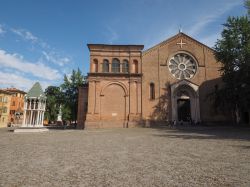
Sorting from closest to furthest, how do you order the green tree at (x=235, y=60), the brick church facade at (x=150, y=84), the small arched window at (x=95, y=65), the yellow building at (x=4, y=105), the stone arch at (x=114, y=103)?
the green tree at (x=235, y=60)
the stone arch at (x=114, y=103)
the brick church facade at (x=150, y=84)
the small arched window at (x=95, y=65)
the yellow building at (x=4, y=105)

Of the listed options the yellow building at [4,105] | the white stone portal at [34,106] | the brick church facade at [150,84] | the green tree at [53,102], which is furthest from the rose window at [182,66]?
the yellow building at [4,105]

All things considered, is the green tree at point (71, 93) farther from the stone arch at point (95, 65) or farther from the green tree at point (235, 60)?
the green tree at point (235, 60)

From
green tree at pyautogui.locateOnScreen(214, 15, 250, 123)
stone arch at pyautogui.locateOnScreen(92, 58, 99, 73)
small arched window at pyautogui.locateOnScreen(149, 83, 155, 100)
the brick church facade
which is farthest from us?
stone arch at pyautogui.locateOnScreen(92, 58, 99, 73)

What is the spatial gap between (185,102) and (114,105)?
10.9m

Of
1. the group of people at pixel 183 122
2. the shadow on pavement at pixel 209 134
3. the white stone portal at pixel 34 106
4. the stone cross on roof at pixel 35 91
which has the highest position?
the stone cross on roof at pixel 35 91

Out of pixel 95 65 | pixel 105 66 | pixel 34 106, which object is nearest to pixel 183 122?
pixel 105 66

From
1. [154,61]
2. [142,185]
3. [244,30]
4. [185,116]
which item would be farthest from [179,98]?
[142,185]

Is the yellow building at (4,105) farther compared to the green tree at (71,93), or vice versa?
the yellow building at (4,105)

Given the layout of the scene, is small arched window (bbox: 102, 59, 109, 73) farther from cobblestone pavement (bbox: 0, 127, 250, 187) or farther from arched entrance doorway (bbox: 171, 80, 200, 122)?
cobblestone pavement (bbox: 0, 127, 250, 187)

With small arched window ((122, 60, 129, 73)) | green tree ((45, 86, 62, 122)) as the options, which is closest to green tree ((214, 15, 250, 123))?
small arched window ((122, 60, 129, 73))

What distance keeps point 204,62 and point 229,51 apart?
27.3ft

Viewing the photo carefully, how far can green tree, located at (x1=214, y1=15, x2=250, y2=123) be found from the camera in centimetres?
2284

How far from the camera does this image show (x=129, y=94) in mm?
30734

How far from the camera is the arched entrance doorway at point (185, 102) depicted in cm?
3127
